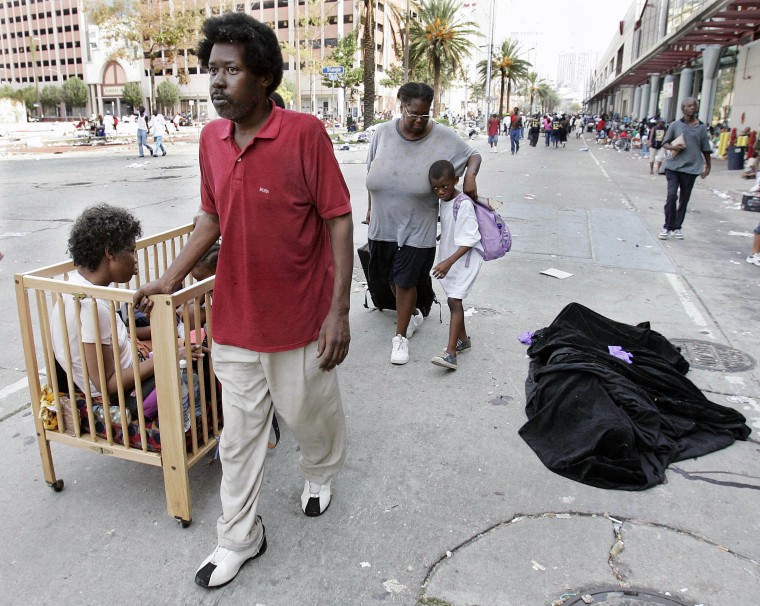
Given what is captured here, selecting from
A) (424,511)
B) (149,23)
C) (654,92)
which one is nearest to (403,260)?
(424,511)

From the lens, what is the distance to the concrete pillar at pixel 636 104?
58.2 metres

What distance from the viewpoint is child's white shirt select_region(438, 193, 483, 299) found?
4.48 m

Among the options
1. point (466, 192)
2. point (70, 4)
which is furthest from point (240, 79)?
point (70, 4)

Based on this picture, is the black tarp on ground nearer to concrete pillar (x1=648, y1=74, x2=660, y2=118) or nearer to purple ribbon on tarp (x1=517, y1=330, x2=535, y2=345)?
purple ribbon on tarp (x1=517, y1=330, x2=535, y2=345)

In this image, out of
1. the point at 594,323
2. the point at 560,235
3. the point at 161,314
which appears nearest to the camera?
the point at 161,314

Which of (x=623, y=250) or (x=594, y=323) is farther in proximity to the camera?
(x=623, y=250)

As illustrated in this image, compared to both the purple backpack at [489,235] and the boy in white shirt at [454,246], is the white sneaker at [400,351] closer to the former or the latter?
the boy in white shirt at [454,246]

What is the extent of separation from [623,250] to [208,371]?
7359mm

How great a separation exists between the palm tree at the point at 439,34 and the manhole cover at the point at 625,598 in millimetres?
54203

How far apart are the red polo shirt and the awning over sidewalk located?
21.9m

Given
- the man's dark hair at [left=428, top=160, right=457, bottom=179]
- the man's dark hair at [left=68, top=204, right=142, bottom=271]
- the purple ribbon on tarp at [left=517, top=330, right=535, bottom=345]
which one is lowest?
the purple ribbon on tarp at [left=517, top=330, right=535, bottom=345]

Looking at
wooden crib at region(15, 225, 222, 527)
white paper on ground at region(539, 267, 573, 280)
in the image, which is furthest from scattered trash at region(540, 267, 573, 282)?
wooden crib at region(15, 225, 222, 527)

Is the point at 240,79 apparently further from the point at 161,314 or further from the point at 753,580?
the point at 753,580

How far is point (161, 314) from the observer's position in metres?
2.53
